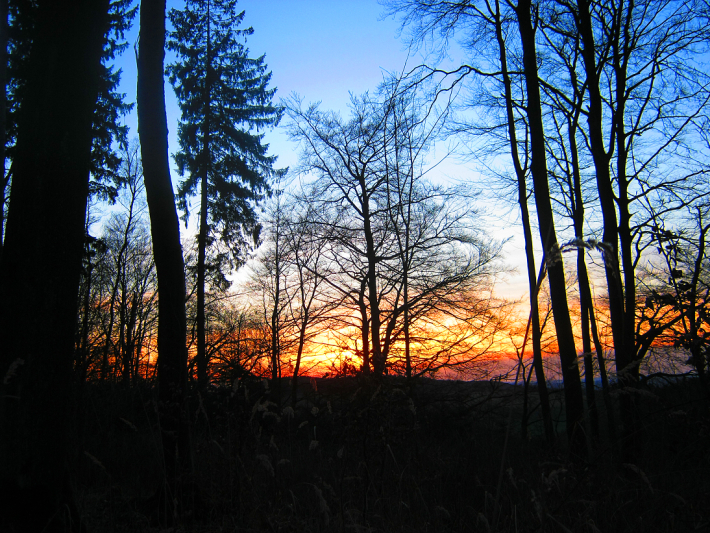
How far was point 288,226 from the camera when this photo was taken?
14.6 m

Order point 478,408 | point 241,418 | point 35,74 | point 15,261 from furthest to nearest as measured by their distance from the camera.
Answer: point 478,408 → point 241,418 → point 35,74 → point 15,261

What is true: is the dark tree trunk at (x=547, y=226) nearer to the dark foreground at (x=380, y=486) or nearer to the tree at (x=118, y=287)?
the dark foreground at (x=380, y=486)

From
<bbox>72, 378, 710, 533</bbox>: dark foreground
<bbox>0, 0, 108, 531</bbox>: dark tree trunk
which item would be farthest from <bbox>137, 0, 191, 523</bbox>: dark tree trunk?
<bbox>0, 0, 108, 531</bbox>: dark tree trunk

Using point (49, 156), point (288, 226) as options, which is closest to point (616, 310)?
point (49, 156)

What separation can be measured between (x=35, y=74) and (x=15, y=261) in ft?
4.38

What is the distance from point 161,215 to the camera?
421cm

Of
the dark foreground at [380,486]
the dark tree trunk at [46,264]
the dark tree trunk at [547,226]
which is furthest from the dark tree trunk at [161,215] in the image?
the dark tree trunk at [547,226]

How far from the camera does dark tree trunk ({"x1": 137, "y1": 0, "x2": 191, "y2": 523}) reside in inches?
154

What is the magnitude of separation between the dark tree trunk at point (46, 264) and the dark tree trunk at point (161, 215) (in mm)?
1147

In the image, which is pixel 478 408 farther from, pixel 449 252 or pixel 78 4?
pixel 78 4

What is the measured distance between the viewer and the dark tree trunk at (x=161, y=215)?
12.8 feet

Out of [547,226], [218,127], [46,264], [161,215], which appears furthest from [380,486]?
[218,127]

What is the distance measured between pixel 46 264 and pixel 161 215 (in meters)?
1.58

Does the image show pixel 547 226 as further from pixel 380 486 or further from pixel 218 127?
pixel 218 127
